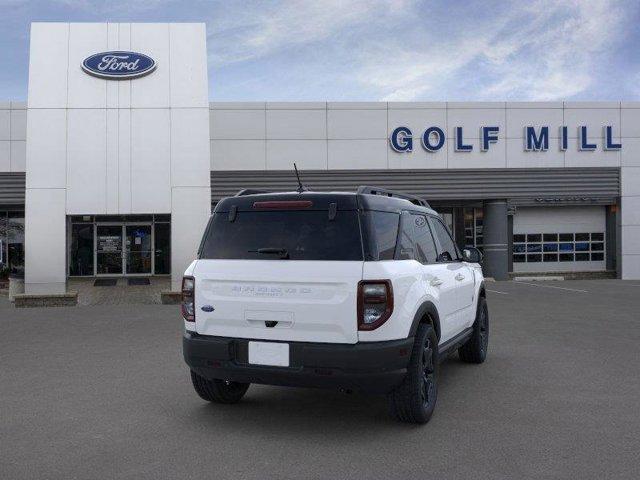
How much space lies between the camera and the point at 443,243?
6371 mm

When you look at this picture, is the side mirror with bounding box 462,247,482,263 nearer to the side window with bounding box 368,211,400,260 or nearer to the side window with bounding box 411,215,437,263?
the side window with bounding box 411,215,437,263

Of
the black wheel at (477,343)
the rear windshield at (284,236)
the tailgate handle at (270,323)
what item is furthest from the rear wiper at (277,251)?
the black wheel at (477,343)

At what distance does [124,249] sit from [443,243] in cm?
2036

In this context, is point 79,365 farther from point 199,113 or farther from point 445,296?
point 199,113

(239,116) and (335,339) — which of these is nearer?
(335,339)

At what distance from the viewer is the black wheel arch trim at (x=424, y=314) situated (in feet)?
15.2

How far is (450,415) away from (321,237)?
1.96 metres

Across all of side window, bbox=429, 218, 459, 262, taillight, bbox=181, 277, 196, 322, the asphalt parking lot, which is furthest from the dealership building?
taillight, bbox=181, 277, 196, 322

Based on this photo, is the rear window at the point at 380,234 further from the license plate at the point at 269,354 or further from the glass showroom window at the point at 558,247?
the glass showroom window at the point at 558,247

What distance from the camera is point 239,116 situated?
74.0 feet

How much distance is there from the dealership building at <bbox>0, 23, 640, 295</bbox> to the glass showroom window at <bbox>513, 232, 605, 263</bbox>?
1.8 inches

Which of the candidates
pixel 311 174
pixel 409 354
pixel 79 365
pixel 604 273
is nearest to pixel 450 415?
pixel 409 354

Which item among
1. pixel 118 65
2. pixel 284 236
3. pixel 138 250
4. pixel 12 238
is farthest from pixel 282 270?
pixel 12 238

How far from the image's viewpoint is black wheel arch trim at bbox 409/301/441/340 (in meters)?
4.62
